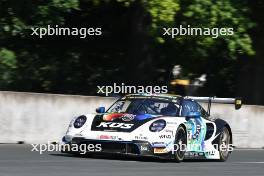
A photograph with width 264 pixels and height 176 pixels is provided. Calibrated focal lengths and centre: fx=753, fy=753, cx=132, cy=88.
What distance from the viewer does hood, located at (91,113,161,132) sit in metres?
12.6

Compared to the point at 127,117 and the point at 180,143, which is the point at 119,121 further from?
the point at 180,143

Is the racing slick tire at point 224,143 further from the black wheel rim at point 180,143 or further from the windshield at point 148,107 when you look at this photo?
the black wheel rim at point 180,143

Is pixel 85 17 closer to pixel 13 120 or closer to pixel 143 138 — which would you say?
pixel 13 120

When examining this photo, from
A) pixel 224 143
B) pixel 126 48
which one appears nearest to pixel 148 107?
pixel 224 143

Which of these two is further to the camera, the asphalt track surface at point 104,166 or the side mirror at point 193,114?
the side mirror at point 193,114

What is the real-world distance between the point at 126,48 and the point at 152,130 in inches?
447

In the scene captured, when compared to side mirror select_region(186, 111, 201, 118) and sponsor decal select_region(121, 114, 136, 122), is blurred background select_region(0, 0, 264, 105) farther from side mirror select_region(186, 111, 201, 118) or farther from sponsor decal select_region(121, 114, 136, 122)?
sponsor decal select_region(121, 114, 136, 122)

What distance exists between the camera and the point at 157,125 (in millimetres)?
12680

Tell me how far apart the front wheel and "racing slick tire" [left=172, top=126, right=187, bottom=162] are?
1.58m

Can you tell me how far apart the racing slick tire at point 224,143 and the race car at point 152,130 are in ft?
0.07

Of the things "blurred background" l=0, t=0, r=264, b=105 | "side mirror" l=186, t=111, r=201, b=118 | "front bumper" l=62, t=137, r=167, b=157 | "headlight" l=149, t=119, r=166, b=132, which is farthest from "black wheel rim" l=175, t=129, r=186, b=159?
"blurred background" l=0, t=0, r=264, b=105

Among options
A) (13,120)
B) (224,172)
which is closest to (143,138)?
(224,172)

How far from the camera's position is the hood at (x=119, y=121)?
41.4 ft

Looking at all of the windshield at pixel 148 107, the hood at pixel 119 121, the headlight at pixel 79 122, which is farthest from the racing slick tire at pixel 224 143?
the headlight at pixel 79 122
